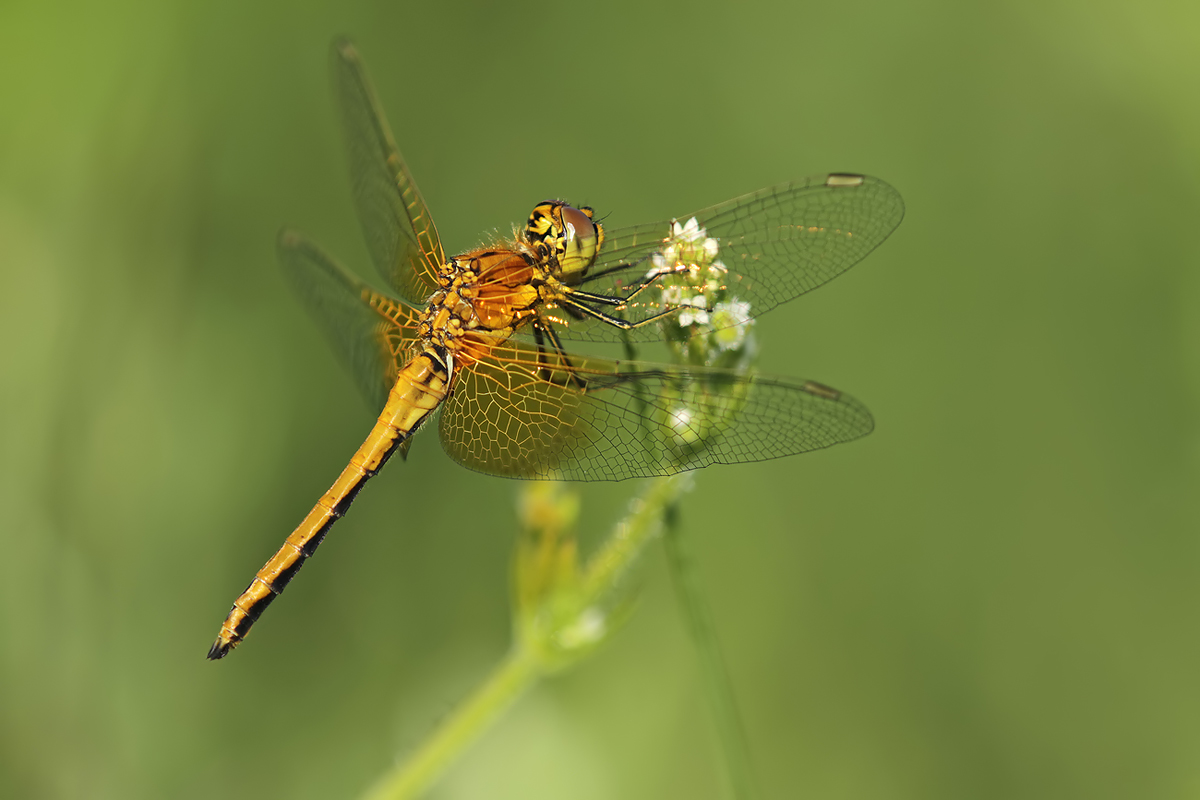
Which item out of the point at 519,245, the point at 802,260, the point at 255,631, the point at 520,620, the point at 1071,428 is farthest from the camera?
the point at 1071,428

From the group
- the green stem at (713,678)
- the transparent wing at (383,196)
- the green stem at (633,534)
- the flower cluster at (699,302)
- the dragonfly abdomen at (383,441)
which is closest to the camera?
the green stem at (713,678)

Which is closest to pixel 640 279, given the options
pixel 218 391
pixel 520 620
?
pixel 520 620

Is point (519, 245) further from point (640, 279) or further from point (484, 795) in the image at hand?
point (484, 795)

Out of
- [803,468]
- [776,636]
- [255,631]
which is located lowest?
[255,631]

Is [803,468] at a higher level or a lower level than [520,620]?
higher

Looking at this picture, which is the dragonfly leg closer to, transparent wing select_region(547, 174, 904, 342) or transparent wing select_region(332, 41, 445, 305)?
transparent wing select_region(547, 174, 904, 342)

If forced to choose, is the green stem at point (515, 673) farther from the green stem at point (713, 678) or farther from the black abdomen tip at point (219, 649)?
the black abdomen tip at point (219, 649)

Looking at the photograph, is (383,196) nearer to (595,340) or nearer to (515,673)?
(595,340)

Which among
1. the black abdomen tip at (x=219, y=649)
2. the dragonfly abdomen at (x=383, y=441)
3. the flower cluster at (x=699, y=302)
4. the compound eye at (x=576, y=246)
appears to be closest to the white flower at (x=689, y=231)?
the flower cluster at (x=699, y=302)

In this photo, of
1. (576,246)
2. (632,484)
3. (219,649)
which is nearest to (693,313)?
(576,246)

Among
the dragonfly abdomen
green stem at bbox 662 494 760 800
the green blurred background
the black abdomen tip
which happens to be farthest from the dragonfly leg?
the black abdomen tip
